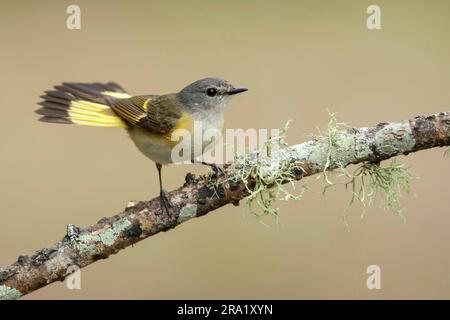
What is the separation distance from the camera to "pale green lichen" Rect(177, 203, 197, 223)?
3236 millimetres

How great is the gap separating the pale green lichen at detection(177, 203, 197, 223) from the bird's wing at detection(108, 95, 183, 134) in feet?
2.73

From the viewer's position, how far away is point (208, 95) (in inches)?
166

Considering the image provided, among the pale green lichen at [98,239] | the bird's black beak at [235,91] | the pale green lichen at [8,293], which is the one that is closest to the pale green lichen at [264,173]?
the pale green lichen at [98,239]

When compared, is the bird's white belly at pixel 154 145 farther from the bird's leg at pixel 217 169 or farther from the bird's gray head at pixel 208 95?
the bird's leg at pixel 217 169

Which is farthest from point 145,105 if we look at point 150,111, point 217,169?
point 217,169

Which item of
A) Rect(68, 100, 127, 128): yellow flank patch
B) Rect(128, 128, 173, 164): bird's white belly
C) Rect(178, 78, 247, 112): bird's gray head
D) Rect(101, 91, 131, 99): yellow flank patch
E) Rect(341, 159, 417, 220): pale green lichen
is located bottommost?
Rect(341, 159, 417, 220): pale green lichen

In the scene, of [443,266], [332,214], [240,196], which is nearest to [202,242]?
[332,214]

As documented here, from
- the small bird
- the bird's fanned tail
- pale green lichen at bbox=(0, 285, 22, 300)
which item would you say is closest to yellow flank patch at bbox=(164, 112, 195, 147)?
the small bird

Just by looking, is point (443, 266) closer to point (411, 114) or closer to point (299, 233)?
point (299, 233)

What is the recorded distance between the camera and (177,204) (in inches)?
127

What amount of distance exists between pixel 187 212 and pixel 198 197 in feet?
0.27

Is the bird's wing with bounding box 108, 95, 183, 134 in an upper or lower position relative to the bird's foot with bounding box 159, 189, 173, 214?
upper

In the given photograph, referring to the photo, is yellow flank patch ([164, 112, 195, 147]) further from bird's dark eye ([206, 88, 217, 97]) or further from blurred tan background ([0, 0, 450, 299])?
blurred tan background ([0, 0, 450, 299])

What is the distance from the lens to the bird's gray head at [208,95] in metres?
4.19
